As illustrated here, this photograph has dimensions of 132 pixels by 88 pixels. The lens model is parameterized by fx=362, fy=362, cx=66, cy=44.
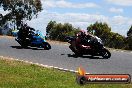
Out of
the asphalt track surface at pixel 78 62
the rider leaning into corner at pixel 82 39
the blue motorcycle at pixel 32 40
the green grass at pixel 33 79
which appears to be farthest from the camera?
the blue motorcycle at pixel 32 40

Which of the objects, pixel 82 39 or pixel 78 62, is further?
pixel 82 39

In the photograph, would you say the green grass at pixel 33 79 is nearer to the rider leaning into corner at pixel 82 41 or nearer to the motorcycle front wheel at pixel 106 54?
the rider leaning into corner at pixel 82 41

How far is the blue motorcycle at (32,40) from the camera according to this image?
2411cm

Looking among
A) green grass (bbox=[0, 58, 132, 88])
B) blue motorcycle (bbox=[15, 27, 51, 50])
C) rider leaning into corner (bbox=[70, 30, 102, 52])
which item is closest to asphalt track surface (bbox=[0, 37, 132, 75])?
rider leaning into corner (bbox=[70, 30, 102, 52])

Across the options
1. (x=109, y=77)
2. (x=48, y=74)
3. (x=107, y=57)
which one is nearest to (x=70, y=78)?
(x=48, y=74)

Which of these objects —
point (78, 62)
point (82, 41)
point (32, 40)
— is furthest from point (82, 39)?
point (32, 40)

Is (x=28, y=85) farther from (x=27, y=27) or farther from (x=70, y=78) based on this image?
(x=27, y=27)

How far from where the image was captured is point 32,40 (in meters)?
24.5

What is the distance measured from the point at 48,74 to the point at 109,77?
7.09 m

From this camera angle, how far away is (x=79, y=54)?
2120 centimetres

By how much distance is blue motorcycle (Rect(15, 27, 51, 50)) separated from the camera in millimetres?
24109

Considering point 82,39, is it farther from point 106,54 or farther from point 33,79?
point 33,79

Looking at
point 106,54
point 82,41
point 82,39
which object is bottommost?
A: point 106,54

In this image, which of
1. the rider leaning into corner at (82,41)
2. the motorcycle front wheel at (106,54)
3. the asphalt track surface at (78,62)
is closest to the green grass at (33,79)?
the asphalt track surface at (78,62)
